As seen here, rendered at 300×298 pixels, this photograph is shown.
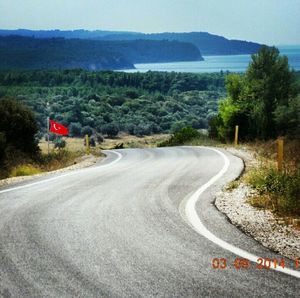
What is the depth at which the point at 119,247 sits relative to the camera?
5.39 metres

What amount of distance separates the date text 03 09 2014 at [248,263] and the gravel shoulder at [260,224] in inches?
10.7

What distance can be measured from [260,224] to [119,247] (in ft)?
7.04

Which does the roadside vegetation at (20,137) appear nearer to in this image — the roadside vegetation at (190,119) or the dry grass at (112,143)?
the roadside vegetation at (190,119)

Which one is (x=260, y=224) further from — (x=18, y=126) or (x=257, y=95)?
(x=257, y=95)

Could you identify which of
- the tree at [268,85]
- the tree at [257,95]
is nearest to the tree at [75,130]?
the tree at [257,95]

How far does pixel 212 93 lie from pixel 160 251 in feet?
554

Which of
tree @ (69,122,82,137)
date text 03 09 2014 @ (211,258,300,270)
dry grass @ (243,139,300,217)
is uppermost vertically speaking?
date text 03 09 2014 @ (211,258,300,270)

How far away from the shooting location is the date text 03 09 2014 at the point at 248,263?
4.69m

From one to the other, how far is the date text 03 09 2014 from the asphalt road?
5 centimetres

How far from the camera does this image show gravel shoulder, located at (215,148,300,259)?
5419mm

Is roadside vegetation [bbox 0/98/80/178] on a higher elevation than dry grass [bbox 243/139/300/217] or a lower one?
lower

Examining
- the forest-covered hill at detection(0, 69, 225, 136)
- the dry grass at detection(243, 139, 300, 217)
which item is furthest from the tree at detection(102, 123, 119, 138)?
the dry grass at detection(243, 139, 300, 217)

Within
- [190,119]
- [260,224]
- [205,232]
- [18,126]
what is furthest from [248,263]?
[190,119]

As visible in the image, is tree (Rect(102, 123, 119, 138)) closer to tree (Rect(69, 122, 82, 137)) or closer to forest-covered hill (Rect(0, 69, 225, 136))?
forest-covered hill (Rect(0, 69, 225, 136))
